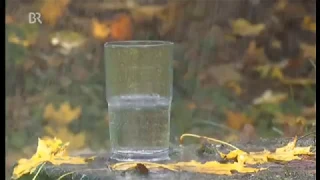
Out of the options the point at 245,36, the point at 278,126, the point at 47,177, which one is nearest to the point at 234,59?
the point at 245,36

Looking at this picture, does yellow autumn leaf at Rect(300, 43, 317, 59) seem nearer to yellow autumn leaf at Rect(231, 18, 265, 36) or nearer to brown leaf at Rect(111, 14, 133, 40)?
yellow autumn leaf at Rect(231, 18, 265, 36)

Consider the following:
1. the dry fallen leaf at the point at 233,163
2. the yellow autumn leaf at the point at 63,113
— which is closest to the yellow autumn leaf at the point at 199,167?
the dry fallen leaf at the point at 233,163

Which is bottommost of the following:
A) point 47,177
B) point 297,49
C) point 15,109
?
point 47,177

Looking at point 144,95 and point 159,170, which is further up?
point 144,95

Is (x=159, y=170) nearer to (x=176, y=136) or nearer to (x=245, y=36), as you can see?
(x=176, y=136)

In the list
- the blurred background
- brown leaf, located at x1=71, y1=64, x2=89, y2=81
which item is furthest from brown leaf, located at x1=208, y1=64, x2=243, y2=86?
brown leaf, located at x1=71, y1=64, x2=89, y2=81

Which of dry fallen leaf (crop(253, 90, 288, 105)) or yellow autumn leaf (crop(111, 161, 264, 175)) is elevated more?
dry fallen leaf (crop(253, 90, 288, 105))

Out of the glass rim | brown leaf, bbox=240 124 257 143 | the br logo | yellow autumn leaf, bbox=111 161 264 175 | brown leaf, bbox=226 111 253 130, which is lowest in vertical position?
yellow autumn leaf, bbox=111 161 264 175
